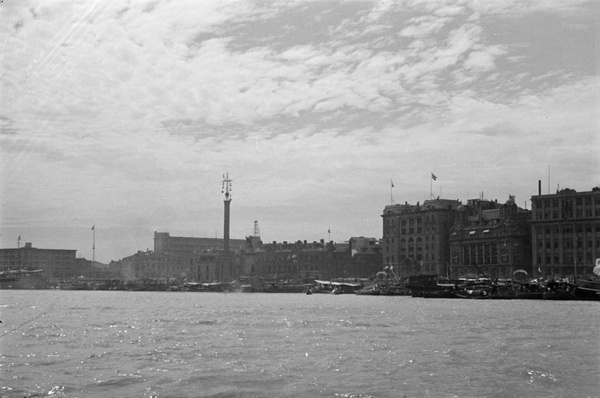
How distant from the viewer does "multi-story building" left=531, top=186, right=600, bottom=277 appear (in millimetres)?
185375

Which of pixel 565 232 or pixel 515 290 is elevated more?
pixel 565 232

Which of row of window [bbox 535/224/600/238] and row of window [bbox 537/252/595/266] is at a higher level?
row of window [bbox 535/224/600/238]

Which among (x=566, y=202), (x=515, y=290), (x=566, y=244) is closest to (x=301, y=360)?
(x=515, y=290)

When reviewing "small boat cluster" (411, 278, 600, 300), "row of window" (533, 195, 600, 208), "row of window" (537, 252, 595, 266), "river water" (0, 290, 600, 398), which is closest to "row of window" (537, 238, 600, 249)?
"row of window" (537, 252, 595, 266)

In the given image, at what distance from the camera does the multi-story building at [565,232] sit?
185 metres

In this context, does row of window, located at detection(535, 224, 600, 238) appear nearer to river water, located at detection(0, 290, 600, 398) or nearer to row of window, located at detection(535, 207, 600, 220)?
row of window, located at detection(535, 207, 600, 220)

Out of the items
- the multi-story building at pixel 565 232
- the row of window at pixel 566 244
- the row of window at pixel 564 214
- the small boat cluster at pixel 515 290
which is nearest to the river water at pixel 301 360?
the small boat cluster at pixel 515 290

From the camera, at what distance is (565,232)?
625 ft

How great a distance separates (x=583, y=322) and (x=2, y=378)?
52.8 meters

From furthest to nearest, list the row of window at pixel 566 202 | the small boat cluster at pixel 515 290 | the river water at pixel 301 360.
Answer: the row of window at pixel 566 202 < the small boat cluster at pixel 515 290 < the river water at pixel 301 360

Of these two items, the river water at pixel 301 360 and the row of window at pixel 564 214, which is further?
the row of window at pixel 564 214

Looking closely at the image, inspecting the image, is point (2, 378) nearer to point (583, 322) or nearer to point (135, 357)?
point (135, 357)

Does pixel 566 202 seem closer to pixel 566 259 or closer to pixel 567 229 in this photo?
pixel 567 229

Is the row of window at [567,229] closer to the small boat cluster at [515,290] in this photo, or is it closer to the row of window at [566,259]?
the row of window at [566,259]
